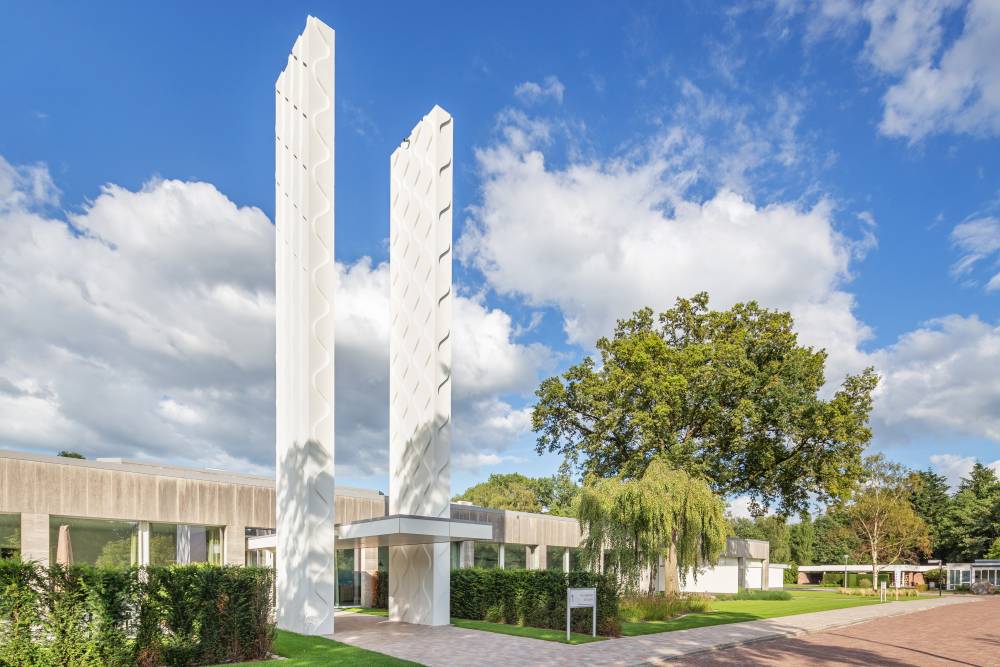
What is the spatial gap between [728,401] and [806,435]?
3598 mm

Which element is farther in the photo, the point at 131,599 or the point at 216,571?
the point at 216,571

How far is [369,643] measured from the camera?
16234mm

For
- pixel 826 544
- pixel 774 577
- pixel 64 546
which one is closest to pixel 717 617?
pixel 64 546

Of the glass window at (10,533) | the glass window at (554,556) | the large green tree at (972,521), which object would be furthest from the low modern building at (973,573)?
the glass window at (10,533)

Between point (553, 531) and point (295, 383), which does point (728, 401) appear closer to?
point (553, 531)

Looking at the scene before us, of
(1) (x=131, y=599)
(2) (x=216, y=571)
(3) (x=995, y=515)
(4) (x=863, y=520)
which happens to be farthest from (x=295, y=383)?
(3) (x=995, y=515)

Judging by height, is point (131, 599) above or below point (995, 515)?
Result: above

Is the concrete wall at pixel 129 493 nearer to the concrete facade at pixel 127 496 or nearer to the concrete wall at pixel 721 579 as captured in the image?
the concrete facade at pixel 127 496

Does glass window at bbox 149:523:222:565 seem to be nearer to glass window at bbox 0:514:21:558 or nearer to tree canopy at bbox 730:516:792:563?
glass window at bbox 0:514:21:558

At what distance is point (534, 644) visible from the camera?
1611cm

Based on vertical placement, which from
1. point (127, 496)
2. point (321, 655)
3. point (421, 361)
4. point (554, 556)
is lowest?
point (554, 556)

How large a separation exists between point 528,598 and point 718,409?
15.1 m

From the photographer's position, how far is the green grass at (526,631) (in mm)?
16938

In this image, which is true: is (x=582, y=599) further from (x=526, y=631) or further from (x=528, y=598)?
(x=528, y=598)
